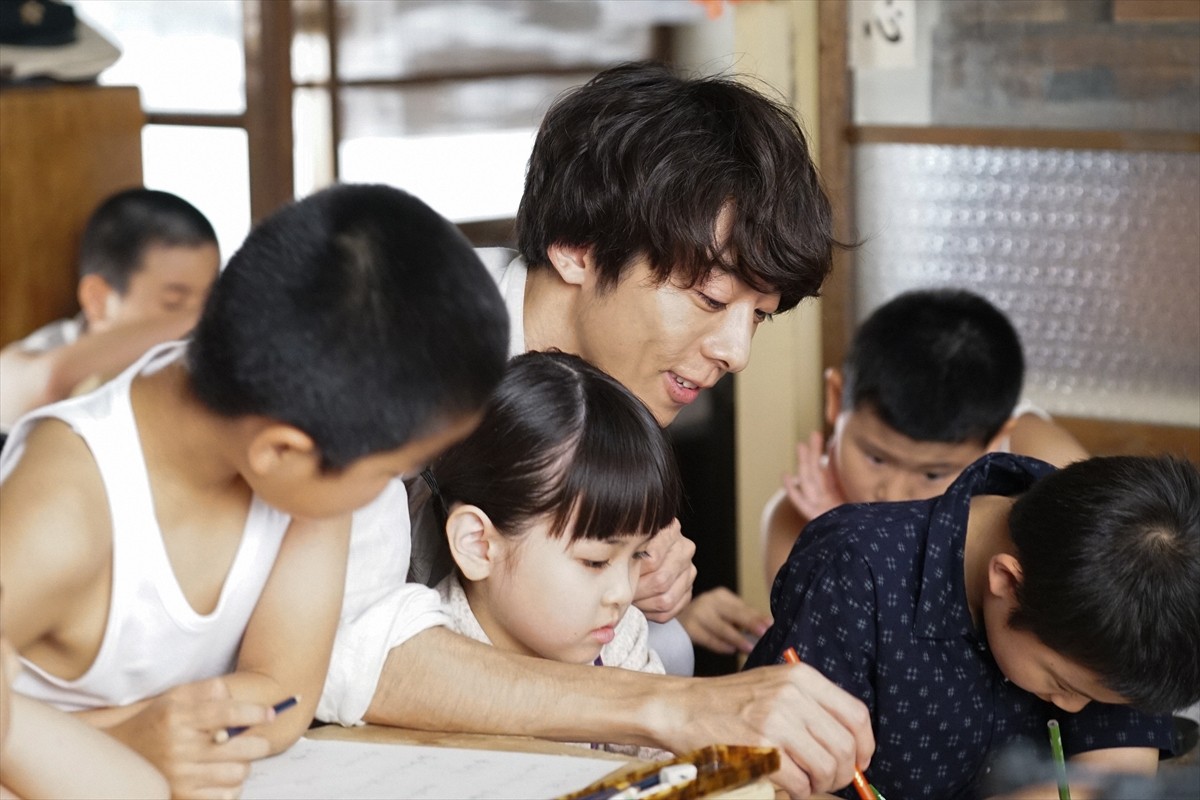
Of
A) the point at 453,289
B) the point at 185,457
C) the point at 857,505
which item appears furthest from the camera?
the point at 857,505

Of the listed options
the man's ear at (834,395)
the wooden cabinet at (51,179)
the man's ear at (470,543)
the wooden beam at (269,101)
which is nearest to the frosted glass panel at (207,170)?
the wooden beam at (269,101)

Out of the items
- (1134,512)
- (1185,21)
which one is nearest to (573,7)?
(1185,21)

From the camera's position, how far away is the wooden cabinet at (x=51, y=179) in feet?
7.87

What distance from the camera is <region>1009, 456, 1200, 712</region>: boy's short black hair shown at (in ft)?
4.09

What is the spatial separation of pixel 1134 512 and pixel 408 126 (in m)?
1.99

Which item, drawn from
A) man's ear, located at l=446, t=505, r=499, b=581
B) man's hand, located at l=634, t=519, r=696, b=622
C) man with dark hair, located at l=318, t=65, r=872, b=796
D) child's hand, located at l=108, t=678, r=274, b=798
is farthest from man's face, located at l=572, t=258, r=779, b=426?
child's hand, located at l=108, t=678, r=274, b=798

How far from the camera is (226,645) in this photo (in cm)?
108

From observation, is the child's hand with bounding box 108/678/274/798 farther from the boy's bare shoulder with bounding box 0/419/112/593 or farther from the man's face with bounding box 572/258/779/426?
the man's face with bounding box 572/258/779/426

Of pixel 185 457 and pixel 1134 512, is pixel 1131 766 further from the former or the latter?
pixel 185 457

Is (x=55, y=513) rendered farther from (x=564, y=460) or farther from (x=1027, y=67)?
(x=1027, y=67)

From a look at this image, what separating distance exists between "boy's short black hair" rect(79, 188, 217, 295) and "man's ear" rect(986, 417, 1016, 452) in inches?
59.1

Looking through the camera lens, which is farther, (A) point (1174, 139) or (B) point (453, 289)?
(A) point (1174, 139)

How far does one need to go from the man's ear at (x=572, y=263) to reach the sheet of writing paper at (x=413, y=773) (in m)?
0.61

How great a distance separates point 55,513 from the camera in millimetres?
929
